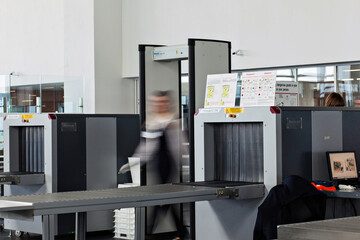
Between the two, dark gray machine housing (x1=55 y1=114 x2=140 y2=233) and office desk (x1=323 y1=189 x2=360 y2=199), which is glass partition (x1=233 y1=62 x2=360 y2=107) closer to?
dark gray machine housing (x1=55 y1=114 x2=140 y2=233)

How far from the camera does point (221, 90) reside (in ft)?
21.2

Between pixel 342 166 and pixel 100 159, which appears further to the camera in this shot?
pixel 100 159

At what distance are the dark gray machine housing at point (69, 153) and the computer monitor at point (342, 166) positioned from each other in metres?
3.43

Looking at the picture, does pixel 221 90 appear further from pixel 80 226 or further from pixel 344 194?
pixel 80 226

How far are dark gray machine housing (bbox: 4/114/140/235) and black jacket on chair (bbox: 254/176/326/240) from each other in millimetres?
3539

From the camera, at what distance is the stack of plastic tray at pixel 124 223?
849 centimetres

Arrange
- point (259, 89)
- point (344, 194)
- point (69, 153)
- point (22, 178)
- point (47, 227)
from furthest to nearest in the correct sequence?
point (69, 153), point (22, 178), point (259, 89), point (344, 194), point (47, 227)

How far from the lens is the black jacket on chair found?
213 inches

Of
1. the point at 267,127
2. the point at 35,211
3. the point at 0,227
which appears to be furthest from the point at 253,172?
the point at 0,227

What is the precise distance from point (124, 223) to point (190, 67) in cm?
246

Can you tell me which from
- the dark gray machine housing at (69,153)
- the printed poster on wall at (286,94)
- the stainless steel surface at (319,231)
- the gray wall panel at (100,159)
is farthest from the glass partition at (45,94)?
the stainless steel surface at (319,231)

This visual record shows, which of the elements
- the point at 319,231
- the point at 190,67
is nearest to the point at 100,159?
the point at 190,67

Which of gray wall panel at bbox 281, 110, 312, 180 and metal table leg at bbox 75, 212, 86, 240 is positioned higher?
gray wall panel at bbox 281, 110, 312, 180

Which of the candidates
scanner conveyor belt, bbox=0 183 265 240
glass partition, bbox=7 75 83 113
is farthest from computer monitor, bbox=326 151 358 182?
glass partition, bbox=7 75 83 113
